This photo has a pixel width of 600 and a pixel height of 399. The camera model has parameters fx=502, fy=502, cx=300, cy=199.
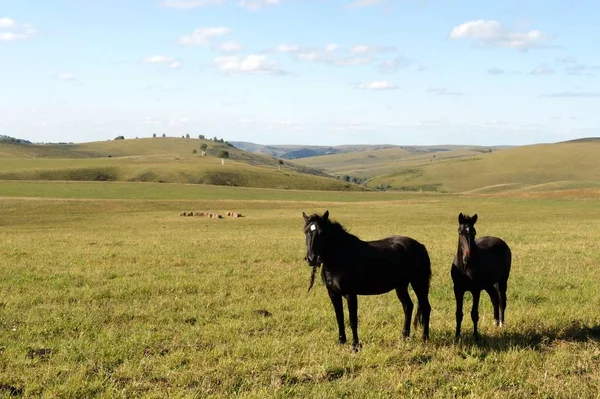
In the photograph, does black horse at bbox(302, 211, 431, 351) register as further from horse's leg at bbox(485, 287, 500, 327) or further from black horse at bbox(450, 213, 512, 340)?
horse's leg at bbox(485, 287, 500, 327)

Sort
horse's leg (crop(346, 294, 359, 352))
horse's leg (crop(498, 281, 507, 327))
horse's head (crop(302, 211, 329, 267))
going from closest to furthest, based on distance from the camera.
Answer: horse's head (crop(302, 211, 329, 267)), horse's leg (crop(346, 294, 359, 352)), horse's leg (crop(498, 281, 507, 327))

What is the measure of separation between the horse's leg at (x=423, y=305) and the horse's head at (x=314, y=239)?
257 centimetres

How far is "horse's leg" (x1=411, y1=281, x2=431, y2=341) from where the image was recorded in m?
10.4

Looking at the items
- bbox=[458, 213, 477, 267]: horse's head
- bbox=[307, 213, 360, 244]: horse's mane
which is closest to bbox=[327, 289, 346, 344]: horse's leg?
bbox=[307, 213, 360, 244]: horse's mane

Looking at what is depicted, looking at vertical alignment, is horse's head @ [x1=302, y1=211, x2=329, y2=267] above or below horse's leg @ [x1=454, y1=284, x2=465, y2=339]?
above

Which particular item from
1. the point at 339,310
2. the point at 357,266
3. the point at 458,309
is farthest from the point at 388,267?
the point at 458,309

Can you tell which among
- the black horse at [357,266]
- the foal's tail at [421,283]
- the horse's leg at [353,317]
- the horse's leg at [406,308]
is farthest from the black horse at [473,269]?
the horse's leg at [353,317]

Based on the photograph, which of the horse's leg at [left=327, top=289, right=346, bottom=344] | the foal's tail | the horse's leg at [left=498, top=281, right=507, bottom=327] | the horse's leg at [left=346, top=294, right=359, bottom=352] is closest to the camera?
the horse's leg at [left=346, top=294, right=359, bottom=352]

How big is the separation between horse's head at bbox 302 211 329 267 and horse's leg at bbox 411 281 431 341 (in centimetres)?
257

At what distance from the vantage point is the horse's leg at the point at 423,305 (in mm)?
10374

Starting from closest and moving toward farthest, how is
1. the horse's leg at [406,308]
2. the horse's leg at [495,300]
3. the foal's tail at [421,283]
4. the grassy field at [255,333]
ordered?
the grassy field at [255,333], the horse's leg at [406,308], the foal's tail at [421,283], the horse's leg at [495,300]

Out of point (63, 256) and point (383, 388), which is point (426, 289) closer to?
point (383, 388)

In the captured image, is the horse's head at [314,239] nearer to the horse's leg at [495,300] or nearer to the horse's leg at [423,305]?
the horse's leg at [423,305]

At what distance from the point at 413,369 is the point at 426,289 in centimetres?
270
